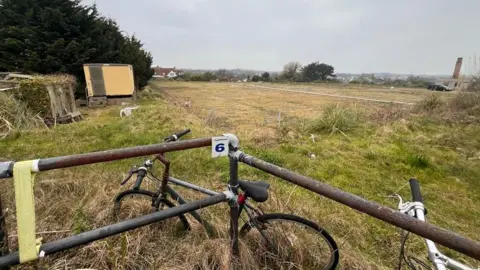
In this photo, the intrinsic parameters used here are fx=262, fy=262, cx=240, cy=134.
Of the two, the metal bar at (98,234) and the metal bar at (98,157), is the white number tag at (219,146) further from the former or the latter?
the metal bar at (98,234)

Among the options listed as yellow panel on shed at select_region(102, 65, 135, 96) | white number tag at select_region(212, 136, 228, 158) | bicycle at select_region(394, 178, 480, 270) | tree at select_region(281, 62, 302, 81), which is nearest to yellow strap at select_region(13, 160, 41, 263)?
white number tag at select_region(212, 136, 228, 158)

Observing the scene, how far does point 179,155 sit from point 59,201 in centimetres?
250

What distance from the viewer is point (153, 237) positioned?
6.82ft

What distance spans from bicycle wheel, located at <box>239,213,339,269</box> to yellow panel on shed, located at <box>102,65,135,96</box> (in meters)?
11.9

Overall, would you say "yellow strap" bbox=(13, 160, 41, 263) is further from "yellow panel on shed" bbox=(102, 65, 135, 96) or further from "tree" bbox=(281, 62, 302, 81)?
"tree" bbox=(281, 62, 302, 81)

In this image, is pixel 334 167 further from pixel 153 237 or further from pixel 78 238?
pixel 78 238

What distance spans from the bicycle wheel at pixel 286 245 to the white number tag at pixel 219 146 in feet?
2.09

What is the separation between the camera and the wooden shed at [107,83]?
11.4m

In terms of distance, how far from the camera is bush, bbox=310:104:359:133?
7.84 meters

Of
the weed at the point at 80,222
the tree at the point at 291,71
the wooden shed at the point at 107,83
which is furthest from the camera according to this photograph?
the tree at the point at 291,71

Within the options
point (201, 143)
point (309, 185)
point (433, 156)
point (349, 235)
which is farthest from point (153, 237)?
point (433, 156)

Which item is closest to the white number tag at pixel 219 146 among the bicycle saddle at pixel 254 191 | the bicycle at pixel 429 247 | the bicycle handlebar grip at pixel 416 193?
the bicycle saddle at pixel 254 191

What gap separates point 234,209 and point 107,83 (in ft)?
39.5

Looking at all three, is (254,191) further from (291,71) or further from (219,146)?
(291,71)
